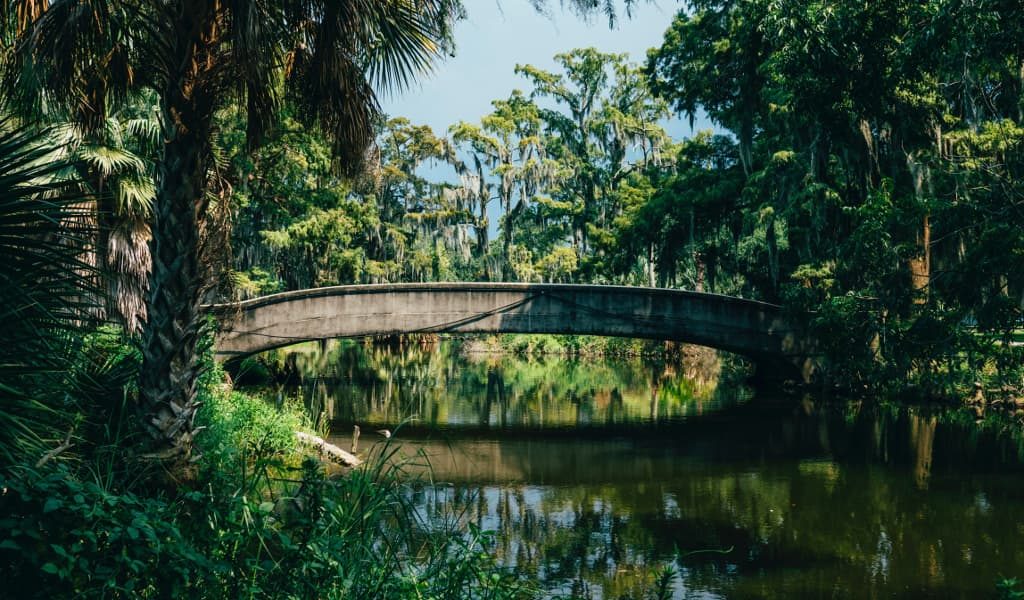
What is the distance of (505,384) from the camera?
1048 inches

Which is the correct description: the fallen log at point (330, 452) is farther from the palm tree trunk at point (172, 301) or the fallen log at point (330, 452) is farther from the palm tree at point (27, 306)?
the palm tree at point (27, 306)

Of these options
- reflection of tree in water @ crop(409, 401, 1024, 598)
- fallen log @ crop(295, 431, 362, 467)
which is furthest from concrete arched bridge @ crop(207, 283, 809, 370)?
fallen log @ crop(295, 431, 362, 467)

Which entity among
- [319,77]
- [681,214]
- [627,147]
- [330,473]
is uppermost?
[627,147]

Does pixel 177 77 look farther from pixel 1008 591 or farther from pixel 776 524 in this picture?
pixel 776 524

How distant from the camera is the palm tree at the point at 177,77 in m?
5.95

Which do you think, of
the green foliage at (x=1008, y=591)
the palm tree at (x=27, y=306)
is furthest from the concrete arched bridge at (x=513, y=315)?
the green foliage at (x=1008, y=591)

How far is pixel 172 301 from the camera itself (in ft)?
20.8

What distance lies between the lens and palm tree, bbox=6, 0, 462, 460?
5949mm

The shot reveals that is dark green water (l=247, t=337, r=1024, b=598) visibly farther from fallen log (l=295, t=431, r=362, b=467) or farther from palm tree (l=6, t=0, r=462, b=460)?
palm tree (l=6, t=0, r=462, b=460)

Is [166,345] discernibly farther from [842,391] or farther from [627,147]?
[627,147]

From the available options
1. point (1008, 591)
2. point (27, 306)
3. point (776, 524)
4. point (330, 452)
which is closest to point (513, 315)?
point (330, 452)

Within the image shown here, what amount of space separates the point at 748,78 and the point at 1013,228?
12219 millimetres

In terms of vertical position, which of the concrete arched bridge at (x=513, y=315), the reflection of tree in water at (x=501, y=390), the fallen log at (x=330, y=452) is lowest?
the fallen log at (x=330, y=452)

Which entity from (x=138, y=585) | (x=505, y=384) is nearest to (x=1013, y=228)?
(x=138, y=585)
